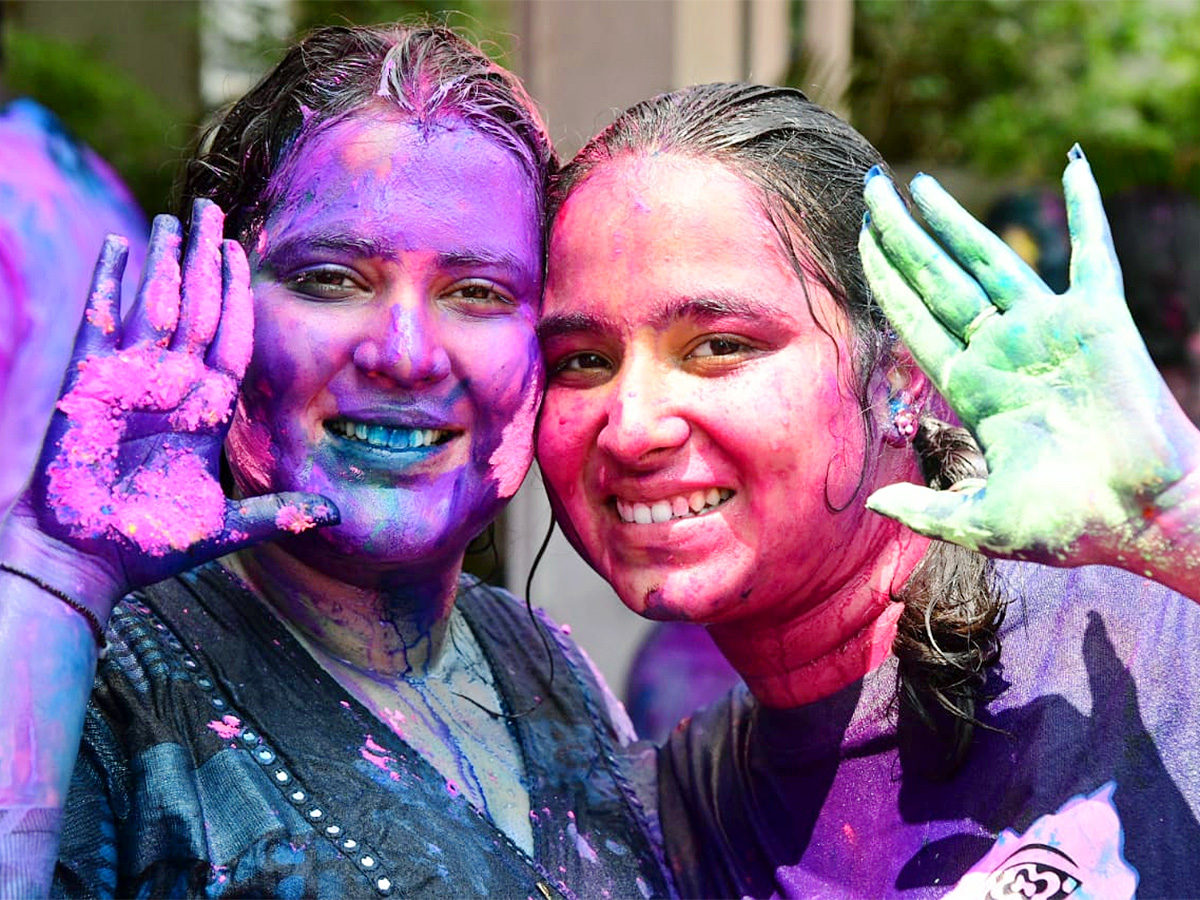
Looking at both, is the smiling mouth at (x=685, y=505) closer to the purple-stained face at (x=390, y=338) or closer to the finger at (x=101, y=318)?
the purple-stained face at (x=390, y=338)

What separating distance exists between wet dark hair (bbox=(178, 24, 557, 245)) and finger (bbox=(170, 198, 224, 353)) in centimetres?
17

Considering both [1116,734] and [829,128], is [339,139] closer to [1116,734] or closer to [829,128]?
[829,128]

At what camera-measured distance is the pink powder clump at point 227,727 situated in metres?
2.09

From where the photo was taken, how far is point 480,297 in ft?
7.65

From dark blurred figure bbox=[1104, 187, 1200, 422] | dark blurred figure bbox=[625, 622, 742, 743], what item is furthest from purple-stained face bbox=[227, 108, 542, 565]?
dark blurred figure bbox=[1104, 187, 1200, 422]

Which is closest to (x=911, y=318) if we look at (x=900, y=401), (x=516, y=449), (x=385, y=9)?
(x=900, y=401)

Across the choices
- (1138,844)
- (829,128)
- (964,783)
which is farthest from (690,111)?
(1138,844)

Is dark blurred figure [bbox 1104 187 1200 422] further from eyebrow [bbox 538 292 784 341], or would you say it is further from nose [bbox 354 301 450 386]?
nose [bbox 354 301 450 386]

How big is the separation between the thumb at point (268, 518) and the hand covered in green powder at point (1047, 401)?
0.82 metres

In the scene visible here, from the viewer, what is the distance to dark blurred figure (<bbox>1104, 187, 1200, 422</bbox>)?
242 inches

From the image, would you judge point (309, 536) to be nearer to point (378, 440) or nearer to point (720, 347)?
point (378, 440)

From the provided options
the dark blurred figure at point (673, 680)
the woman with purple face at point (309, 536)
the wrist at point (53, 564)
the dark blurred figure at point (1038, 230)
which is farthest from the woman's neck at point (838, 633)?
the dark blurred figure at point (1038, 230)

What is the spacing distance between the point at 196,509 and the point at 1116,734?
1.35m

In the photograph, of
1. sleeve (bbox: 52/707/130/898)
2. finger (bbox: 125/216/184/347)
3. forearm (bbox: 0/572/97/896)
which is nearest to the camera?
forearm (bbox: 0/572/97/896)
